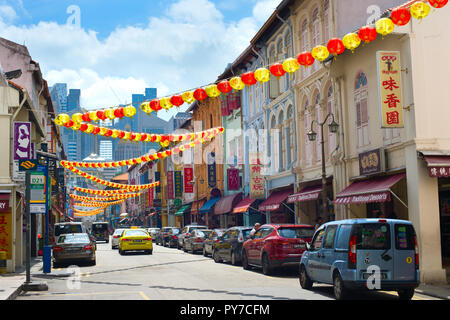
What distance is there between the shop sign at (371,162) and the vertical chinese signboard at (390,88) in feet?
7.04

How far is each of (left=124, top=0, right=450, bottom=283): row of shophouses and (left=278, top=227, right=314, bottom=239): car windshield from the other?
7.05 feet

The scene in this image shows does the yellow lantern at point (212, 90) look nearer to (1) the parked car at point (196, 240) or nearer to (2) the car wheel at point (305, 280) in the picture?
(2) the car wheel at point (305, 280)

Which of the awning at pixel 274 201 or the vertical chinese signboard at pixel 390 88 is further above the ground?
the vertical chinese signboard at pixel 390 88

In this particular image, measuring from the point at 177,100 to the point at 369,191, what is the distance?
7.20m

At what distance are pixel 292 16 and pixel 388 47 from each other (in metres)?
10.5

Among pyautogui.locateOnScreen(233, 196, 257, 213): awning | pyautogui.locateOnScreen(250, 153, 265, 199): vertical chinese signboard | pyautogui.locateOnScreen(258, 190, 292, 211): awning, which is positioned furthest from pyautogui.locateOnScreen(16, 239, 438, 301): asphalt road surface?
pyautogui.locateOnScreen(233, 196, 257, 213): awning

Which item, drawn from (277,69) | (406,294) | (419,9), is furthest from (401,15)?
(406,294)

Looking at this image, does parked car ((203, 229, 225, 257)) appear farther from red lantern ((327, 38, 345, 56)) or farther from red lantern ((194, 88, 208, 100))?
red lantern ((327, 38, 345, 56))

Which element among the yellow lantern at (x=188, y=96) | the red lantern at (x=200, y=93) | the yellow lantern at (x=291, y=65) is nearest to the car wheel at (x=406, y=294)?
the yellow lantern at (x=291, y=65)

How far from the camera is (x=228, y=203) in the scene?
3909 cm

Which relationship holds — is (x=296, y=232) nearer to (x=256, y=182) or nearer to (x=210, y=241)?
(x=210, y=241)

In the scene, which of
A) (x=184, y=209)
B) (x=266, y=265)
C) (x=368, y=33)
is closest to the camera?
(x=368, y=33)

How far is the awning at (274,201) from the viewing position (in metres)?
29.4
